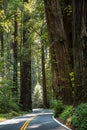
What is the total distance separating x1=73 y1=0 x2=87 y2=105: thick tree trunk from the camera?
19094 millimetres

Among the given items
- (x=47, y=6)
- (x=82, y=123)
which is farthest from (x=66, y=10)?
(x=82, y=123)

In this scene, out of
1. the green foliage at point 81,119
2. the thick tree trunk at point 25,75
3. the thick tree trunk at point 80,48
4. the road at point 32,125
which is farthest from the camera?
the thick tree trunk at point 25,75

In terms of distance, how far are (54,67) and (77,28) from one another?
8716 mm

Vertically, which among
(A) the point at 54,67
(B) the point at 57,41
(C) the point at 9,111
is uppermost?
(B) the point at 57,41

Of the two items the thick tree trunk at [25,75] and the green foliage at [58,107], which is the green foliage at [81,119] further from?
the thick tree trunk at [25,75]

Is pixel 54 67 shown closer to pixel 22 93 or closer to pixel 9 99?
pixel 9 99

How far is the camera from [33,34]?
48.4 meters

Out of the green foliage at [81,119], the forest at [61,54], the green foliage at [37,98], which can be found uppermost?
the forest at [61,54]

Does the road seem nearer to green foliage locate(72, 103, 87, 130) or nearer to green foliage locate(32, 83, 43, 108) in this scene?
green foliage locate(72, 103, 87, 130)

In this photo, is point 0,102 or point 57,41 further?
point 0,102

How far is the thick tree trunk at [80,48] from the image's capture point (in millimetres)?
19094

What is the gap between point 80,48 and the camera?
1945 centimetres

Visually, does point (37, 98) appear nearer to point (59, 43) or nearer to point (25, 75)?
point (25, 75)

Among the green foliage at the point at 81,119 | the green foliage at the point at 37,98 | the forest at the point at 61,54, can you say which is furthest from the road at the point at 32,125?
the green foliage at the point at 37,98
